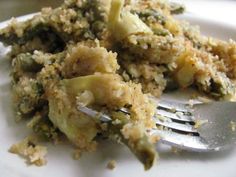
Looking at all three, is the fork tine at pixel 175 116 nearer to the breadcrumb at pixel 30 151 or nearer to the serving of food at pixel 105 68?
the serving of food at pixel 105 68

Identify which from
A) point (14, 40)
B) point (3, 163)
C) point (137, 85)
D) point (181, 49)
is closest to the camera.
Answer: point (3, 163)

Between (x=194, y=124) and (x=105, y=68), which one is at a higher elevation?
(x=105, y=68)

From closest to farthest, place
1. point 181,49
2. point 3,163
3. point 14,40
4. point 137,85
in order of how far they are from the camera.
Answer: point 3,163 → point 137,85 → point 181,49 → point 14,40

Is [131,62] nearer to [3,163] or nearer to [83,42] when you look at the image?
[83,42]

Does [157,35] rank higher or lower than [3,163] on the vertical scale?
higher

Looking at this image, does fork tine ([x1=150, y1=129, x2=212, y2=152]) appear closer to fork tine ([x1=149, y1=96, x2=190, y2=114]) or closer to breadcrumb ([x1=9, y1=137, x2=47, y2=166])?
fork tine ([x1=149, y1=96, x2=190, y2=114])

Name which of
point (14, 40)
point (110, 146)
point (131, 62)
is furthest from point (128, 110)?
point (14, 40)

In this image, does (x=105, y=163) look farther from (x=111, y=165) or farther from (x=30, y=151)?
(x=30, y=151)

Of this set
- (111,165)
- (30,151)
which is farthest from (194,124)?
(30,151)
